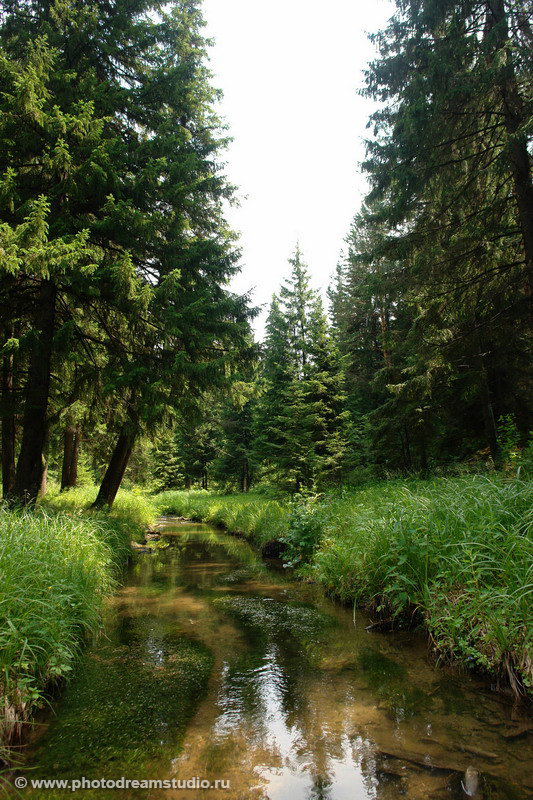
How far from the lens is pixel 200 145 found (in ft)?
40.7

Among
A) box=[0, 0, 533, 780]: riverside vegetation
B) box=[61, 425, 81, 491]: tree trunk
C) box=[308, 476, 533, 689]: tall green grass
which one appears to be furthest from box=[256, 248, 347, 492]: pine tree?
box=[308, 476, 533, 689]: tall green grass

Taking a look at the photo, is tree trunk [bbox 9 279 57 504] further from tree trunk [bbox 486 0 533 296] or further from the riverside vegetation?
tree trunk [bbox 486 0 533 296]

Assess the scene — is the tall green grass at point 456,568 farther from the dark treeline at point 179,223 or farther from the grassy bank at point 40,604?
the dark treeline at point 179,223

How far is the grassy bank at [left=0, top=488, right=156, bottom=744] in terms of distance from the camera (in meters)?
2.99

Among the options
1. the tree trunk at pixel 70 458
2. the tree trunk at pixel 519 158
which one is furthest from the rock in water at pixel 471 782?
the tree trunk at pixel 70 458

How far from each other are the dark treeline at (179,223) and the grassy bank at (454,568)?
4.47 metres

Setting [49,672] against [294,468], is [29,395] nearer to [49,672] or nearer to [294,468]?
[49,672]

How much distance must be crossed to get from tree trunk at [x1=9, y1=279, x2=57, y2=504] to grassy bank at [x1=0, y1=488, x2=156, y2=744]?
2.17 m

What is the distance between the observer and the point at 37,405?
8188mm

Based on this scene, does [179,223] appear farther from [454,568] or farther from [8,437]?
[454,568]

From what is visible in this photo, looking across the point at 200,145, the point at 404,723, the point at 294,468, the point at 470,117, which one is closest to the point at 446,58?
the point at 470,117

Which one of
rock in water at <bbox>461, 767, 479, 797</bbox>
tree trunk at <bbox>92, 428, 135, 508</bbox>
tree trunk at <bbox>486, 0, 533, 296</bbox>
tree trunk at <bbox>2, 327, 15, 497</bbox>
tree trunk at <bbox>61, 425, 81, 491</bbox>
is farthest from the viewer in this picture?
tree trunk at <bbox>61, 425, 81, 491</bbox>

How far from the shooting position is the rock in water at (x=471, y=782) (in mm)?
2416

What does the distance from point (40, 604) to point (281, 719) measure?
2.39m
